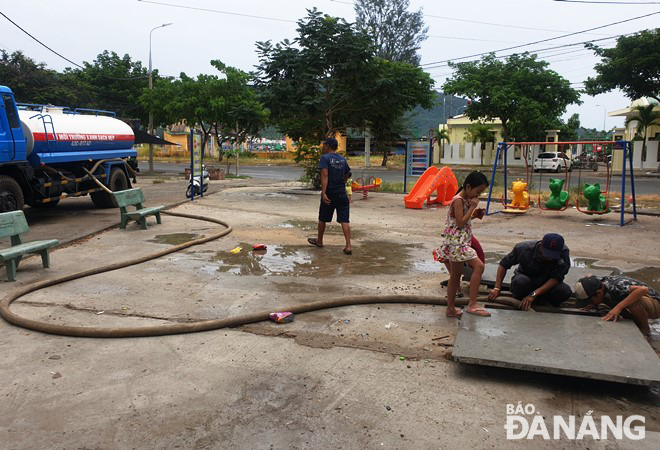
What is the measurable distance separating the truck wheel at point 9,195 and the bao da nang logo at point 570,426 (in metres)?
9.78

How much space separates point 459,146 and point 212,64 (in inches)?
974

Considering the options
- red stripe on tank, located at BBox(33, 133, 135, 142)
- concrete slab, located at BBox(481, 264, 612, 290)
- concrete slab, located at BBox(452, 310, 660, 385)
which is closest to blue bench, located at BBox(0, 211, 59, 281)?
red stripe on tank, located at BBox(33, 133, 135, 142)

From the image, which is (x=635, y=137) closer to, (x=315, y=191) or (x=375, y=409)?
(x=315, y=191)

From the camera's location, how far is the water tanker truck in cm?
1003

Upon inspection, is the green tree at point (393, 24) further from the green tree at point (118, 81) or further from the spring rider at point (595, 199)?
the spring rider at point (595, 199)

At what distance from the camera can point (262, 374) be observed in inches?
152

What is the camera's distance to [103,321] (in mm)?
4945

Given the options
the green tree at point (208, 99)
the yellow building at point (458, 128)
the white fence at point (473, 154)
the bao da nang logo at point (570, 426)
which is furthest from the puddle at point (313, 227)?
the yellow building at point (458, 128)

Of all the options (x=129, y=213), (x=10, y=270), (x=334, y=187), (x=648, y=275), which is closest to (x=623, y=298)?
(x=648, y=275)

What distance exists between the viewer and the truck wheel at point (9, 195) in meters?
9.84

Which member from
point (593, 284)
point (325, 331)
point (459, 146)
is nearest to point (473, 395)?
point (325, 331)

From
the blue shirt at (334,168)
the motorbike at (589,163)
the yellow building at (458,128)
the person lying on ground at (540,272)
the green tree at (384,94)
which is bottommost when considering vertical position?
the person lying on ground at (540,272)

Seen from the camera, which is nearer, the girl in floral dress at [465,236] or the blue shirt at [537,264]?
the girl in floral dress at [465,236]

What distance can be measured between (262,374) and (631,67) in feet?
104
